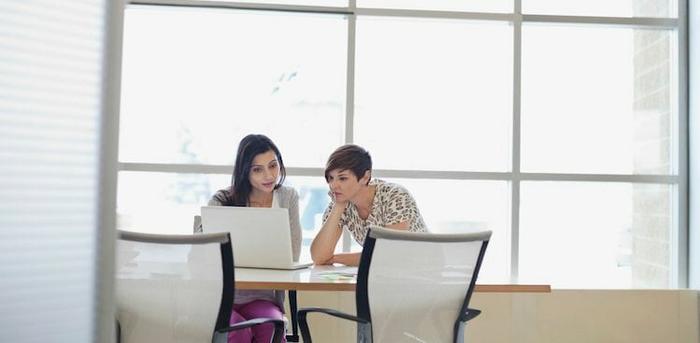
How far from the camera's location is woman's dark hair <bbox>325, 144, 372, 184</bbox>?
3164 mm

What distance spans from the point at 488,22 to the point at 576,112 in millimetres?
735

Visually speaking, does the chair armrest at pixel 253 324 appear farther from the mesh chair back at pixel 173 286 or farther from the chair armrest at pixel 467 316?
the chair armrest at pixel 467 316

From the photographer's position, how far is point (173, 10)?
426 centimetres

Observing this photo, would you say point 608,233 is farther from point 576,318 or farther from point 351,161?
point 351,161

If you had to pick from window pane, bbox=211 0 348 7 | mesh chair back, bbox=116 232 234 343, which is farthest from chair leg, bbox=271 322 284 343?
window pane, bbox=211 0 348 7

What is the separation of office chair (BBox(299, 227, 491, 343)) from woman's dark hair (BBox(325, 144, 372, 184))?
0.89 meters

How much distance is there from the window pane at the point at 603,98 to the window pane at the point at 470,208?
377 millimetres

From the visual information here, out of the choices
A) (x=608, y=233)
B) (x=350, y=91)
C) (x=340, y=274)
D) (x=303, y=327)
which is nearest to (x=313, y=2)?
(x=350, y=91)

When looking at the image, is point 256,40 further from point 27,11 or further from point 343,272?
point 27,11

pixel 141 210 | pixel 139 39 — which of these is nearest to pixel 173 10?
pixel 139 39

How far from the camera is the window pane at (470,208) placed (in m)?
4.32

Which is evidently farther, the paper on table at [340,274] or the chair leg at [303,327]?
the paper on table at [340,274]

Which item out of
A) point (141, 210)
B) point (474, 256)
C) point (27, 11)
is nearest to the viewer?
point (27, 11)

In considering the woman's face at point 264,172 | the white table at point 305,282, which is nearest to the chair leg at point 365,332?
the white table at point 305,282
